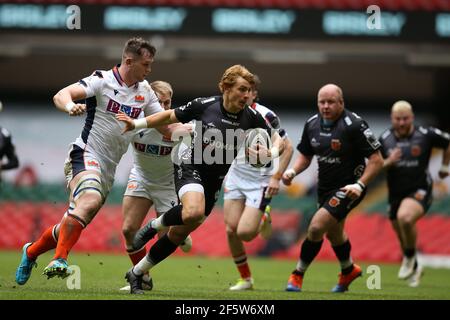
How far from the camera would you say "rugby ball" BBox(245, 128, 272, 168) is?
27.2 feet

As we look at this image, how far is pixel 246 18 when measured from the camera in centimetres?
1803

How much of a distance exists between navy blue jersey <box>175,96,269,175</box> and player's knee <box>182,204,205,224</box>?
0.55 metres

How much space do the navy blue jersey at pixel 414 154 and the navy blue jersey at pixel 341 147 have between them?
9.76 ft

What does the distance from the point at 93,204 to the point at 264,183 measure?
316 cm

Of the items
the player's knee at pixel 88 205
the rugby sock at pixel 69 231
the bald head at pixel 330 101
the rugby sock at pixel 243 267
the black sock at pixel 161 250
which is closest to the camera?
the rugby sock at pixel 69 231

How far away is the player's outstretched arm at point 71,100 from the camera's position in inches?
289

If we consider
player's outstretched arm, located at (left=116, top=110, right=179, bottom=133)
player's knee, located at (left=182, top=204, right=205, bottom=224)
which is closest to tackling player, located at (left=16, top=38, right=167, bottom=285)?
player's outstretched arm, located at (left=116, top=110, right=179, bottom=133)

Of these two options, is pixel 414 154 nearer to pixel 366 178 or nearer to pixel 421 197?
pixel 421 197

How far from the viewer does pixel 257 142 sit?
27.9 feet

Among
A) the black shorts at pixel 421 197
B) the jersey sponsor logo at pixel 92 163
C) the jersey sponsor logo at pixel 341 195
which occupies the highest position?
the jersey sponsor logo at pixel 92 163

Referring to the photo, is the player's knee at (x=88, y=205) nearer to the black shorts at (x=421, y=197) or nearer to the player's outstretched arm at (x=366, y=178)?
the player's outstretched arm at (x=366, y=178)

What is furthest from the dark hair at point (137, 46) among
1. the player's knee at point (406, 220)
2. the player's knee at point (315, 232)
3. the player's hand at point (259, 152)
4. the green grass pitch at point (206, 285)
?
the player's knee at point (406, 220)
